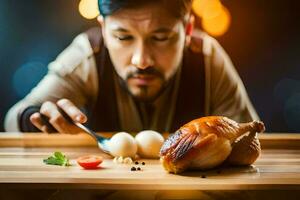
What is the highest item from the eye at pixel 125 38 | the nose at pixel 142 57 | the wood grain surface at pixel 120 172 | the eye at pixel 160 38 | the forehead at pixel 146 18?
the forehead at pixel 146 18

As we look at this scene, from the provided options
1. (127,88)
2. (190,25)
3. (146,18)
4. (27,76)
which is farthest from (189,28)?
(27,76)

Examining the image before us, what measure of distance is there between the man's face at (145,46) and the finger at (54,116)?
0.22m

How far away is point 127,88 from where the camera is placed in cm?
154

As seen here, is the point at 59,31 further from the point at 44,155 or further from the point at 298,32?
the point at 298,32

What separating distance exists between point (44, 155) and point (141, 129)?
12.6 inches

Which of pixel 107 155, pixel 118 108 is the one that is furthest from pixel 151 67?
pixel 107 155

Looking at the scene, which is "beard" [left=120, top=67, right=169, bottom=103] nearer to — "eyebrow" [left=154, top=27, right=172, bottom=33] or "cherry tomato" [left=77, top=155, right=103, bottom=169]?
"eyebrow" [left=154, top=27, right=172, bottom=33]

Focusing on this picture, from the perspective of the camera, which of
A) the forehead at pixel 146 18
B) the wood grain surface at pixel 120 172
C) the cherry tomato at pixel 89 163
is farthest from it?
the forehead at pixel 146 18

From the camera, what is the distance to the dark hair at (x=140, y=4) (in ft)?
4.88

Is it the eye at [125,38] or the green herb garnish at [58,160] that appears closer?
the green herb garnish at [58,160]

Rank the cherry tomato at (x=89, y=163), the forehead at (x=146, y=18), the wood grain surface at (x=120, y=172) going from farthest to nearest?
the forehead at (x=146, y=18) < the cherry tomato at (x=89, y=163) < the wood grain surface at (x=120, y=172)

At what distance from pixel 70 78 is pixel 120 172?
18.6 inches

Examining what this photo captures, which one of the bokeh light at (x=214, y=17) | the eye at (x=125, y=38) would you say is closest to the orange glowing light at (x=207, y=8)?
the bokeh light at (x=214, y=17)

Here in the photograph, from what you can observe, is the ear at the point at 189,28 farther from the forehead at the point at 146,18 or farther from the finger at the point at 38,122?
the finger at the point at 38,122
